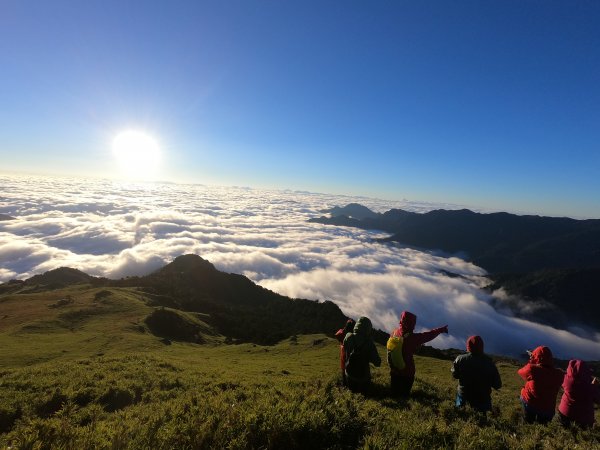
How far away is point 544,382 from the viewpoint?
353 inches

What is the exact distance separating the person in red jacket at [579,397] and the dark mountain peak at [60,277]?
498 ft

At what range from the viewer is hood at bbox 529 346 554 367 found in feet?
29.2

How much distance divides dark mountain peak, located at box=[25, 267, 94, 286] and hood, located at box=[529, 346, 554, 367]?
151562 millimetres

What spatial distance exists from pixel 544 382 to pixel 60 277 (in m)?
171

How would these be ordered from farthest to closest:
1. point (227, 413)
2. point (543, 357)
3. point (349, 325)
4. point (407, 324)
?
1. point (349, 325)
2. point (407, 324)
3. point (543, 357)
4. point (227, 413)

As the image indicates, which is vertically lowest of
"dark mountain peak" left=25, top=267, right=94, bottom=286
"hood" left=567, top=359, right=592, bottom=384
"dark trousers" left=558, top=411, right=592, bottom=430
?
"dark mountain peak" left=25, top=267, right=94, bottom=286

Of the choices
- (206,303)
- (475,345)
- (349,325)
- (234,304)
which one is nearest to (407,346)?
(475,345)

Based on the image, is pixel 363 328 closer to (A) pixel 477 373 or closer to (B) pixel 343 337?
(B) pixel 343 337

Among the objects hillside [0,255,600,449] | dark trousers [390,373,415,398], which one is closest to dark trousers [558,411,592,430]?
hillside [0,255,600,449]

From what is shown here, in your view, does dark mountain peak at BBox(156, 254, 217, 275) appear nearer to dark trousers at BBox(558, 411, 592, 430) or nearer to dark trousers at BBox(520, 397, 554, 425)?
dark trousers at BBox(520, 397, 554, 425)

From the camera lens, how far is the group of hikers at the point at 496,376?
8.98 m

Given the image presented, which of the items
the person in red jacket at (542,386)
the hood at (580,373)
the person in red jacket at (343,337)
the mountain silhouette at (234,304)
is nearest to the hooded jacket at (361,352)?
the person in red jacket at (343,337)

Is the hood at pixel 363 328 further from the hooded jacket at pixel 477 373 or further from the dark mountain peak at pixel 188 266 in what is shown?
the dark mountain peak at pixel 188 266

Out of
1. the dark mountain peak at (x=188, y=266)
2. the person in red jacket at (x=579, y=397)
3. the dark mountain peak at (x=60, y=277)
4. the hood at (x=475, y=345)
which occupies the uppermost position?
the hood at (x=475, y=345)
